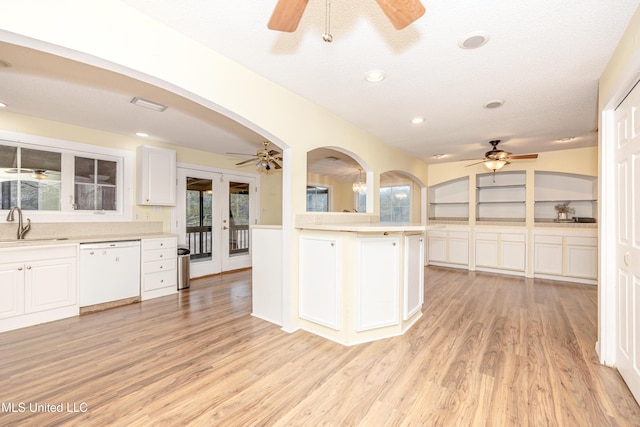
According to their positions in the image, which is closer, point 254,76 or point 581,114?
point 254,76

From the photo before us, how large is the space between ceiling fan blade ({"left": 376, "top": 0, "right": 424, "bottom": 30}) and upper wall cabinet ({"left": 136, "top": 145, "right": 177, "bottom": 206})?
4.43 metres

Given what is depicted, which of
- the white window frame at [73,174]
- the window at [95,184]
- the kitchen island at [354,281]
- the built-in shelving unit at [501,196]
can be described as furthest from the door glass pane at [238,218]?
the built-in shelving unit at [501,196]

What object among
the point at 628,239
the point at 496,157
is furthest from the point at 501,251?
the point at 628,239

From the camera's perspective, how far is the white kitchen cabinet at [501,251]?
5785mm

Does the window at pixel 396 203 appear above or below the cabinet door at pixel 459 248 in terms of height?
above

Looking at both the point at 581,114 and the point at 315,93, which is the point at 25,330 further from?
the point at 581,114

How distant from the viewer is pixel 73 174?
3973 mm

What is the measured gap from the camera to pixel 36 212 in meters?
3.63

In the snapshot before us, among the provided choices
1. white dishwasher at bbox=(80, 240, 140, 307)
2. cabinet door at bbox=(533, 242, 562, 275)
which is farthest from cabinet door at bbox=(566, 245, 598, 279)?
white dishwasher at bbox=(80, 240, 140, 307)

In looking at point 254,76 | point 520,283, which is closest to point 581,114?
point 520,283

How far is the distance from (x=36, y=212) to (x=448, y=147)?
6.60 meters

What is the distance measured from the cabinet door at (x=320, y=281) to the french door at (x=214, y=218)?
326 centimetres

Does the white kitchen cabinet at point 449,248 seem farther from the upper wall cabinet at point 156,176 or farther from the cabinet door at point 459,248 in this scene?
the upper wall cabinet at point 156,176

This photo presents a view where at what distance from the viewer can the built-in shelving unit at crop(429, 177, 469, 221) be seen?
7.00 m
